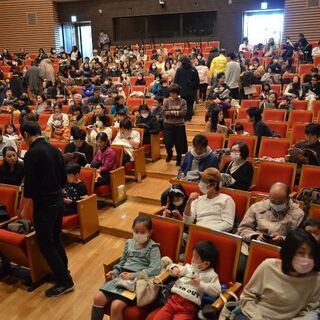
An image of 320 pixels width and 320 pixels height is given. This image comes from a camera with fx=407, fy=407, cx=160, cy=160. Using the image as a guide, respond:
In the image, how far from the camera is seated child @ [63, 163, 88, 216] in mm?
4008

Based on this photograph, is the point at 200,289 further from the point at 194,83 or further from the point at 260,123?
the point at 194,83

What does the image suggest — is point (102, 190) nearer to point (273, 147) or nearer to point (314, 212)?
point (273, 147)

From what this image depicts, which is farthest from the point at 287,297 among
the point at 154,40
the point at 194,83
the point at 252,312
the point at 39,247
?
the point at 154,40

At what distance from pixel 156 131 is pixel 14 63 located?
8588 mm

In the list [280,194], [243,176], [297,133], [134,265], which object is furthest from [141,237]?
[297,133]

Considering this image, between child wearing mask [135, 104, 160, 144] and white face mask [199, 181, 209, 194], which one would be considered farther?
child wearing mask [135, 104, 160, 144]

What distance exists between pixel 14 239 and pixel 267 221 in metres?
2.02

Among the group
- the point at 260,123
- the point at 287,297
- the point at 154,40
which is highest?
the point at 154,40

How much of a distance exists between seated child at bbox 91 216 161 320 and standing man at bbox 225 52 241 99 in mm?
4762

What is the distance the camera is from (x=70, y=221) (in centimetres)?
394

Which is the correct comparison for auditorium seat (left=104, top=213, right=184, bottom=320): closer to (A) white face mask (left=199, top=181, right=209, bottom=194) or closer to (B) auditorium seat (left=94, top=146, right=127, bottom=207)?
(A) white face mask (left=199, top=181, right=209, bottom=194)

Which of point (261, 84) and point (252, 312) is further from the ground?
point (261, 84)

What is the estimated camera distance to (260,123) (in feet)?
15.9

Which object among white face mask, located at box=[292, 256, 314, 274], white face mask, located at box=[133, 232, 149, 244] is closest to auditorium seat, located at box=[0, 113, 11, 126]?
white face mask, located at box=[133, 232, 149, 244]
